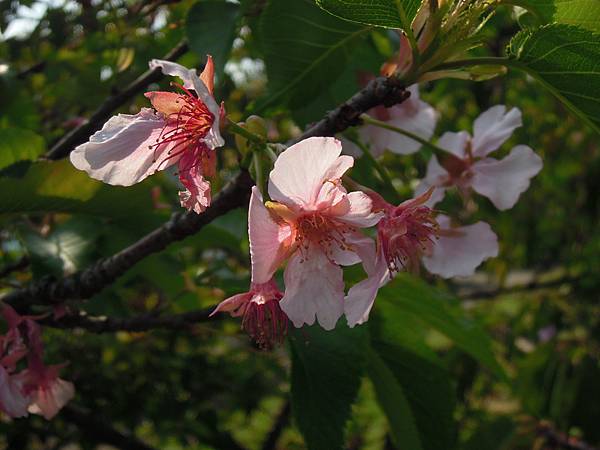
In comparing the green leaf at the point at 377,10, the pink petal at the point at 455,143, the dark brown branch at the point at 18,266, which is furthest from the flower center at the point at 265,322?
the dark brown branch at the point at 18,266

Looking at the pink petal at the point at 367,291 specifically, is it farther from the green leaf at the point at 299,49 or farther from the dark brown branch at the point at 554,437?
the dark brown branch at the point at 554,437

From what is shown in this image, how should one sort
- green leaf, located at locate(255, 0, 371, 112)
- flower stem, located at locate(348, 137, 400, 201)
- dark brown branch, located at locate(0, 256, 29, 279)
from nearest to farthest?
flower stem, located at locate(348, 137, 400, 201) < green leaf, located at locate(255, 0, 371, 112) < dark brown branch, located at locate(0, 256, 29, 279)

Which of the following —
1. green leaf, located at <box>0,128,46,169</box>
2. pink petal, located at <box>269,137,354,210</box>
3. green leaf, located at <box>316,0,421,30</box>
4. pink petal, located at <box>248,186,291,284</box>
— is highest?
green leaf, located at <box>316,0,421,30</box>

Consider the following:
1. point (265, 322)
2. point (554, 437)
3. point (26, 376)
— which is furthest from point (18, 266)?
point (554, 437)

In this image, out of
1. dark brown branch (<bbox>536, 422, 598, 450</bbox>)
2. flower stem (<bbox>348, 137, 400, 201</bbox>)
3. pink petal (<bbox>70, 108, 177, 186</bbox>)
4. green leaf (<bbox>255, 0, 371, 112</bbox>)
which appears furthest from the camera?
dark brown branch (<bbox>536, 422, 598, 450</bbox>)

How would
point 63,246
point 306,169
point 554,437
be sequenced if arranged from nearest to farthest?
point 306,169 < point 63,246 < point 554,437

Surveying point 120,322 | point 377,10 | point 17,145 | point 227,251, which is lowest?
point 227,251

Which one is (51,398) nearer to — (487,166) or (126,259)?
(126,259)

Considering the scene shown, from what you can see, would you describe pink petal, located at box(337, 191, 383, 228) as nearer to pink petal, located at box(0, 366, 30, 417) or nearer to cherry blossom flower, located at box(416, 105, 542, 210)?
cherry blossom flower, located at box(416, 105, 542, 210)

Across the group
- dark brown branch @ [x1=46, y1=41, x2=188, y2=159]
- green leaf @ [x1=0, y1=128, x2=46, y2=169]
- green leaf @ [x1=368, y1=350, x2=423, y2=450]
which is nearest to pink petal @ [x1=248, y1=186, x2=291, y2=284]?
green leaf @ [x1=368, y1=350, x2=423, y2=450]

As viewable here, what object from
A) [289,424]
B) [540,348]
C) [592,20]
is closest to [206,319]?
[592,20]
